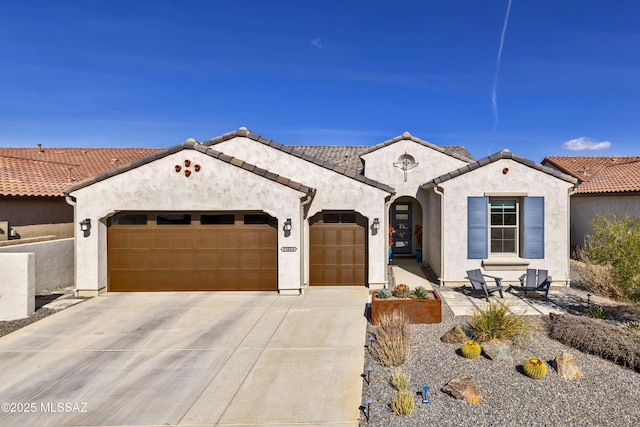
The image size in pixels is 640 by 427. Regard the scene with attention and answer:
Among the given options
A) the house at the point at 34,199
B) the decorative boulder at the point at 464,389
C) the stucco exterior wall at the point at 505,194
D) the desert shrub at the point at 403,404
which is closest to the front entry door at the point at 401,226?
the stucco exterior wall at the point at 505,194

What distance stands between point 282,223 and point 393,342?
592 centimetres

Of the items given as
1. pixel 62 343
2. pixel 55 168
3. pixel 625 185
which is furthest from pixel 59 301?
pixel 625 185

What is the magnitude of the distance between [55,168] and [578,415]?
2126 cm

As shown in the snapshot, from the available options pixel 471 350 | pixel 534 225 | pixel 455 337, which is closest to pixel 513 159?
pixel 534 225

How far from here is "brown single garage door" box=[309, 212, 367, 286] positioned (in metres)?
12.3

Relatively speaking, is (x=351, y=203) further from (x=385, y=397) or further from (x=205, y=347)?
(x=385, y=397)

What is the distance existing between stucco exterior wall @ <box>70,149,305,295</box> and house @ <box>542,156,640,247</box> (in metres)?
15.6

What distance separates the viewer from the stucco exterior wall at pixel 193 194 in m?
11.5

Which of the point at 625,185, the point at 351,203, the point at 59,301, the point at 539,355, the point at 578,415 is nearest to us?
the point at 578,415

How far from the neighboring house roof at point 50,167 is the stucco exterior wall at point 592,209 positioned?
2431 centimetres

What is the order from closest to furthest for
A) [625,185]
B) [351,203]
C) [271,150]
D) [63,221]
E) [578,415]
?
[578,415] → [351,203] → [271,150] → [63,221] → [625,185]

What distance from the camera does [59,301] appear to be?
431 inches

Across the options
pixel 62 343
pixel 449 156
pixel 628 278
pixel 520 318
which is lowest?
pixel 62 343

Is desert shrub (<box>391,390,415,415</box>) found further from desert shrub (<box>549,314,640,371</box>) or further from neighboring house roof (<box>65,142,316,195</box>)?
neighboring house roof (<box>65,142,316,195</box>)
